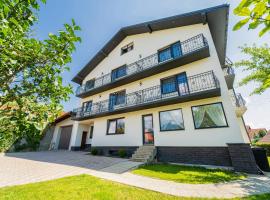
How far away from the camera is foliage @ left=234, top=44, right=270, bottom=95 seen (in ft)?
35.3

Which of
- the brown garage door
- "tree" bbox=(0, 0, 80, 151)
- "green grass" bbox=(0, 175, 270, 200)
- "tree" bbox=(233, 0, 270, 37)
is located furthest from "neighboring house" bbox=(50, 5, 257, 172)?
"tree" bbox=(0, 0, 80, 151)

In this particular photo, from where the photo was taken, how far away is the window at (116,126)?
13320mm

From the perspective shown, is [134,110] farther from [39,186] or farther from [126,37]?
[126,37]

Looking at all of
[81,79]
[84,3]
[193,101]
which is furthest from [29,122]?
[81,79]

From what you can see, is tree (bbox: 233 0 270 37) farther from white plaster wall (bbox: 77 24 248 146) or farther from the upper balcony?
the upper balcony

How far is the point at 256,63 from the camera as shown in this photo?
37.7 feet

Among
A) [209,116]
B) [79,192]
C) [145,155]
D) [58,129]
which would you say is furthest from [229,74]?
[58,129]

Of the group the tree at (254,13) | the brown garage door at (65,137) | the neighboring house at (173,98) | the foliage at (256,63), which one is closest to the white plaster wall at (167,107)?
the neighboring house at (173,98)

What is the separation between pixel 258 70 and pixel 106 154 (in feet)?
49.3

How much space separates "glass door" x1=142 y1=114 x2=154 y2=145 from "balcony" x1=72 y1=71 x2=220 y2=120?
100 centimetres

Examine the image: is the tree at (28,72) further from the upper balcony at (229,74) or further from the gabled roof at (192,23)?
the upper balcony at (229,74)

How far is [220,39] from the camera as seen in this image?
40.8 feet

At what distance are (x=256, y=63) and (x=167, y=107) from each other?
8423mm

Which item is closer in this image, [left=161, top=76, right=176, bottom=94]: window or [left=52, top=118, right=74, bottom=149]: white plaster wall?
[left=161, top=76, right=176, bottom=94]: window
